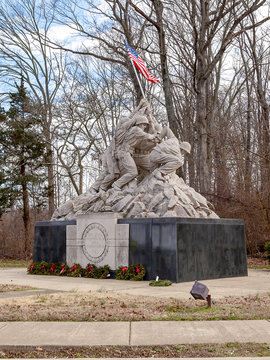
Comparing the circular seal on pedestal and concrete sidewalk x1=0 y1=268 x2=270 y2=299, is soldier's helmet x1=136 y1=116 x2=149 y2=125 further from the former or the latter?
concrete sidewalk x1=0 y1=268 x2=270 y2=299

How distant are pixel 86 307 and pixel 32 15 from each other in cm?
2835

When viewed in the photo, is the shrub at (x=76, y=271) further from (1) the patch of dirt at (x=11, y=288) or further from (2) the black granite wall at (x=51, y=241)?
(1) the patch of dirt at (x=11, y=288)

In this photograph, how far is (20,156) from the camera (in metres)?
30.7

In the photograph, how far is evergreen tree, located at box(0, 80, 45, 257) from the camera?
30.0 meters

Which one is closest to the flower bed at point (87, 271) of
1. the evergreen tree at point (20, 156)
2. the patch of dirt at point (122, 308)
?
the patch of dirt at point (122, 308)

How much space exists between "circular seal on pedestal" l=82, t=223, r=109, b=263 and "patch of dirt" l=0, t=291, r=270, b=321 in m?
4.56

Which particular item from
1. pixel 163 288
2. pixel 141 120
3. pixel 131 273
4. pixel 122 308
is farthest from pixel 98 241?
pixel 122 308

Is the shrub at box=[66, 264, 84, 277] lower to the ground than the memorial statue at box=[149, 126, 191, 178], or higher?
lower

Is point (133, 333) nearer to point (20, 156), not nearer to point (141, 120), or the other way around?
point (141, 120)

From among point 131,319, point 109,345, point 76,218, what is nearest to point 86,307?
point 131,319

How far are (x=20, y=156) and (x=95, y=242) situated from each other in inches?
676

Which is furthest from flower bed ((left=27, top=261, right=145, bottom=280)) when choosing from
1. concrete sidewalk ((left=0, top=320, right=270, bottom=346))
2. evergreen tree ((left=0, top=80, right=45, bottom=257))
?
evergreen tree ((left=0, top=80, right=45, bottom=257))

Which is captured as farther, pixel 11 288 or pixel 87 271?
pixel 87 271

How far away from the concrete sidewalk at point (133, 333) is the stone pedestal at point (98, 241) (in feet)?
24.4
